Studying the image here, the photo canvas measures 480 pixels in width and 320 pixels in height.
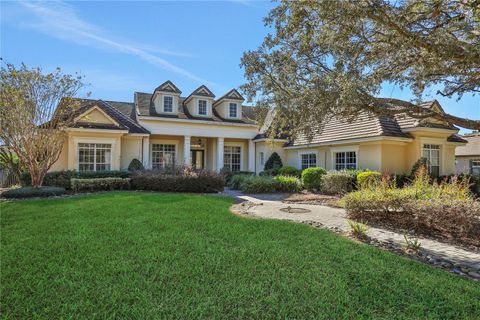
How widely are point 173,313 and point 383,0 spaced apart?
313 inches

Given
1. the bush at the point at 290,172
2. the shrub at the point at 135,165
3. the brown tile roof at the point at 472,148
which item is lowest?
the bush at the point at 290,172

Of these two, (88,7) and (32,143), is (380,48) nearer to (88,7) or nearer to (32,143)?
(88,7)

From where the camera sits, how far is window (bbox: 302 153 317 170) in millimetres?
23516

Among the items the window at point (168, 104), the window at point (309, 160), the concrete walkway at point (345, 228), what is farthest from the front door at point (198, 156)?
the concrete walkway at point (345, 228)

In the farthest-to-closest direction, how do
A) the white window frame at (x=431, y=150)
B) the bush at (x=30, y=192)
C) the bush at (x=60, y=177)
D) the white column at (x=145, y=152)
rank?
the white column at (x=145, y=152)
the white window frame at (x=431, y=150)
the bush at (x=60, y=177)
the bush at (x=30, y=192)

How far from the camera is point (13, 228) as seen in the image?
7.51 meters

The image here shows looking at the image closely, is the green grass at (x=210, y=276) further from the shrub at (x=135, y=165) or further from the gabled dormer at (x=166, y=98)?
the gabled dormer at (x=166, y=98)

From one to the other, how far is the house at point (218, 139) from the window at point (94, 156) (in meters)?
0.06

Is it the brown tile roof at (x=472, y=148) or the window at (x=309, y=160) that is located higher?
the brown tile roof at (x=472, y=148)

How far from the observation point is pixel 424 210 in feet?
25.6

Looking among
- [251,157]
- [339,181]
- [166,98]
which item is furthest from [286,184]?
[166,98]

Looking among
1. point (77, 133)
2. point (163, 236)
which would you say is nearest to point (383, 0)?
point (163, 236)

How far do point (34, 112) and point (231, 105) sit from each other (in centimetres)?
1469

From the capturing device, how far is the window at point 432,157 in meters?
19.9
